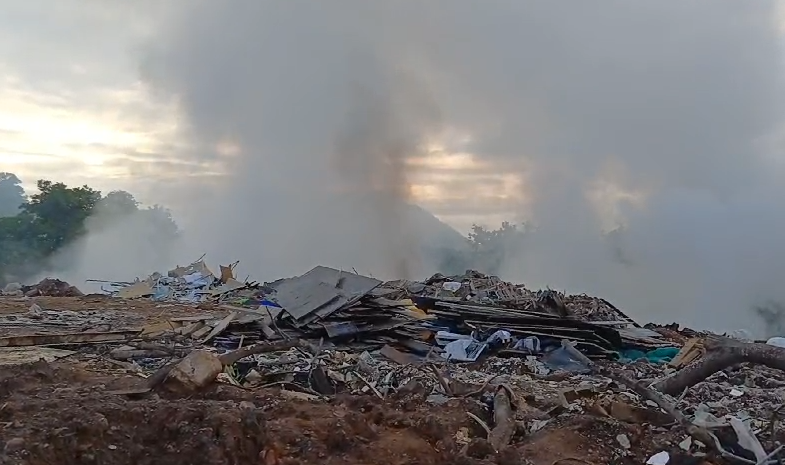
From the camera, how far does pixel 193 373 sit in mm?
4977

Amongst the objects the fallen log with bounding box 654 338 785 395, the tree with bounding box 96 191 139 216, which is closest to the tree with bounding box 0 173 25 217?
the tree with bounding box 96 191 139 216

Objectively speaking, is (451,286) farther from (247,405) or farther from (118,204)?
(118,204)

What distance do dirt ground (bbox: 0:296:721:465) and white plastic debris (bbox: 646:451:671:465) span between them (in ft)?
0.15

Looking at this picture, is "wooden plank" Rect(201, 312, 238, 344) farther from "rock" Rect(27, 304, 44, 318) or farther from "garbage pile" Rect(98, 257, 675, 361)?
"rock" Rect(27, 304, 44, 318)

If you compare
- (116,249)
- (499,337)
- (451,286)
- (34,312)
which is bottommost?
(34,312)

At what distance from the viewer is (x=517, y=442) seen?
4.57m

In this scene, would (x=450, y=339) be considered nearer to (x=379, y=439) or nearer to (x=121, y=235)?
(x=379, y=439)

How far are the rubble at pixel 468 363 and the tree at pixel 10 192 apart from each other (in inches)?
2037

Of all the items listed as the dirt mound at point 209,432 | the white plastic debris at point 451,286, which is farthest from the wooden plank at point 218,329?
the white plastic debris at point 451,286

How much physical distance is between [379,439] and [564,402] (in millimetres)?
2048

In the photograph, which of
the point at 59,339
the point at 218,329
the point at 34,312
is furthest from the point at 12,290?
the point at 218,329

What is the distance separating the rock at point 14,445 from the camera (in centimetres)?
342

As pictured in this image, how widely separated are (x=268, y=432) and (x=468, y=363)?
16.3 feet

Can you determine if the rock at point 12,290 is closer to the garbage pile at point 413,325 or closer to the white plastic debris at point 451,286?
the garbage pile at point 413,325
